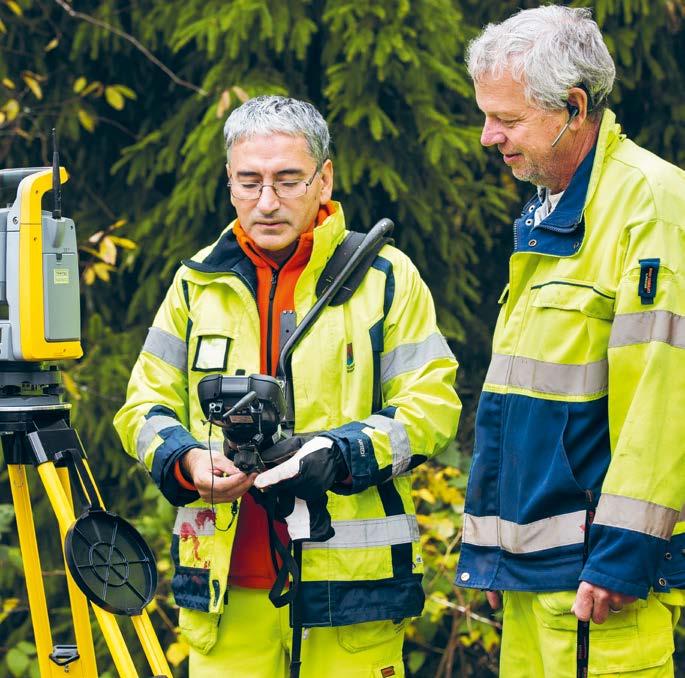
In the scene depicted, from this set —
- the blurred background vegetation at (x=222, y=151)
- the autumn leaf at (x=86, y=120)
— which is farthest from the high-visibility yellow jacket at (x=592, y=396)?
the autumn leaf at (x=86, y=120)

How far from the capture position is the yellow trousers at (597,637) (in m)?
2.42

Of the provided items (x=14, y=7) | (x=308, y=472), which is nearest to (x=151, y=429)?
(x=308, y=472)

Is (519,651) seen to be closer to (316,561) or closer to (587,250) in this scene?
(316,561)

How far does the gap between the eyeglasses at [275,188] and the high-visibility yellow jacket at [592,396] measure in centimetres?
56

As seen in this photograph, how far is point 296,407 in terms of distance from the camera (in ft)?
9.45

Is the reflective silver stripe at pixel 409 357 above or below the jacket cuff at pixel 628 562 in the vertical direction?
above

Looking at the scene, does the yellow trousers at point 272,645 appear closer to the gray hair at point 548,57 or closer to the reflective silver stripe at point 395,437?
the reflective silver stripe at point 395,437

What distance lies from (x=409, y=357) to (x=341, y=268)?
0.28m

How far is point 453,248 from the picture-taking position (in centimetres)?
490

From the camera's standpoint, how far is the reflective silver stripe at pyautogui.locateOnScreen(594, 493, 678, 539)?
2312 millimetres

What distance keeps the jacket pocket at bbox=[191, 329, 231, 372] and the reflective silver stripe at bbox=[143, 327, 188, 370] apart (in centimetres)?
7

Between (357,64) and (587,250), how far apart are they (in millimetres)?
2268

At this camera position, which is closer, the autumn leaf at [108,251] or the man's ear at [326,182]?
the man's ear at [326,182]

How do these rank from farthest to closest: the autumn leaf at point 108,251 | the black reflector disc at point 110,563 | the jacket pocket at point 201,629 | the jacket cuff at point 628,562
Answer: the autumn leaf at point 108,251, the jacket pocket at point 201,629, the black reflector disc at point 110,563, the jacket cuff at point 628,562
